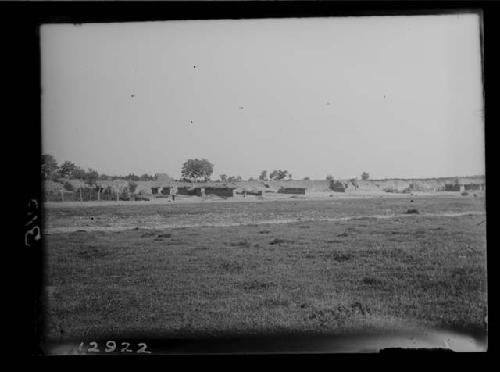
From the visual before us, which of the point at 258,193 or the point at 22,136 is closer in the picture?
the point at 22,136

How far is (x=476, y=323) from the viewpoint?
1671 millimetres

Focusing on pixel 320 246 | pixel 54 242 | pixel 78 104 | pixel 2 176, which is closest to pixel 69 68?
pixel 78 104

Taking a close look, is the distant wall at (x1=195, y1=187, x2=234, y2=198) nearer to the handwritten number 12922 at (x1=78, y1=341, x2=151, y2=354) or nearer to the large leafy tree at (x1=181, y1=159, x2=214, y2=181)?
the large leafy tree at (x1=181, y1=159, x2=214, y2=181)

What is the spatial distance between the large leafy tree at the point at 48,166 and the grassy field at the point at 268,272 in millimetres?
163

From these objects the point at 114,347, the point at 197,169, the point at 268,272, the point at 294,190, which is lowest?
the point at 114,347

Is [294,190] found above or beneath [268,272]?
above

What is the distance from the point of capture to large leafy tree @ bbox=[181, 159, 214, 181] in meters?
1.76

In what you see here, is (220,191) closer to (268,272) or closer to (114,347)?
(268,272)

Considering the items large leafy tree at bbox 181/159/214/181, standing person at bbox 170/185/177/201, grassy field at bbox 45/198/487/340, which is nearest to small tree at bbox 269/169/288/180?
grassy field at bbox 45/198/487/340

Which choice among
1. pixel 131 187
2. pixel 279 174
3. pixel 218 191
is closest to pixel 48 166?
pixel 131 187

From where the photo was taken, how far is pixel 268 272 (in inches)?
68.6

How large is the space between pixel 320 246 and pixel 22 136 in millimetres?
1365

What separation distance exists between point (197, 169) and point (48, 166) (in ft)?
2.09

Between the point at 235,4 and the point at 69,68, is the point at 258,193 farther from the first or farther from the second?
the point at 69,68
